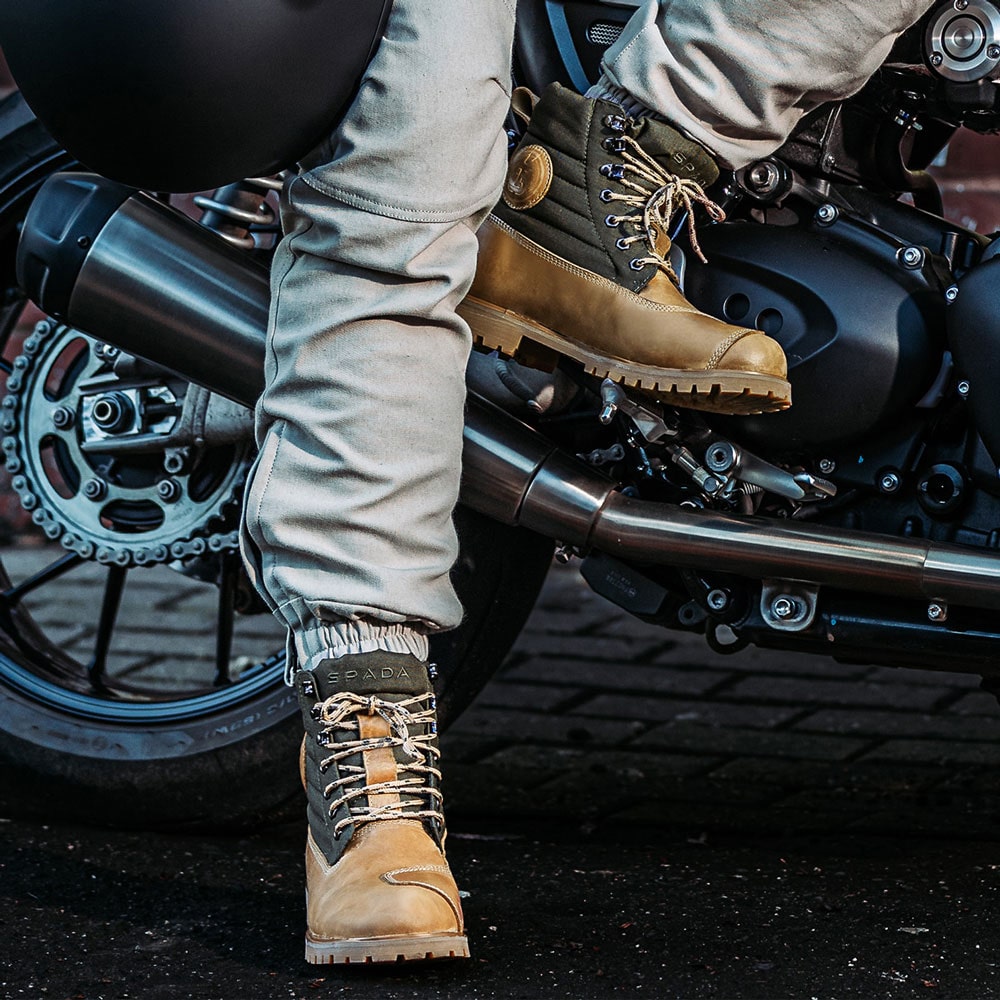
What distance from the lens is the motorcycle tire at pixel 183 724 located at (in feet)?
5.60

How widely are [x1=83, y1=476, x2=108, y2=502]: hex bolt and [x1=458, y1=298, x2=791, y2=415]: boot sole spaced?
1.94 feet

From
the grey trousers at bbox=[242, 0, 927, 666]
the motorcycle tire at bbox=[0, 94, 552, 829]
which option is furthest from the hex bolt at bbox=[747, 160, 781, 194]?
the motorcycle tire at bbox=[0, 94, 552, 829]

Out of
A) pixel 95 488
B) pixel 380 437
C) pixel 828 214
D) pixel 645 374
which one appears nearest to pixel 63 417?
pixel 95 488

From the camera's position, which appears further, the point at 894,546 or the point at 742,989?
the point at 894,546

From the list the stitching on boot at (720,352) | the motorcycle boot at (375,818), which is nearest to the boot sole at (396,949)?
the motorcycle boot at (375,818)

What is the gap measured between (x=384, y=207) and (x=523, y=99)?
0.25 metres

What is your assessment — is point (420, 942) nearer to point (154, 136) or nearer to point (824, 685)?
point (154, 136)

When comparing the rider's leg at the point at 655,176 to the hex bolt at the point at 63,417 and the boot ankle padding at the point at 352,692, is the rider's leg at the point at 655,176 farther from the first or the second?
the hex bolt at the point at 63,417

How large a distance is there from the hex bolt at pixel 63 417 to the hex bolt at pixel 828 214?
873 millimetres

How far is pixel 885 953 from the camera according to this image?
52.2 inches

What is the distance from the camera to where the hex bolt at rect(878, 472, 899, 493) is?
4.65 feet

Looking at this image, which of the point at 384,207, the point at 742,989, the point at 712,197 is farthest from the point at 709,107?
the point at 742,989

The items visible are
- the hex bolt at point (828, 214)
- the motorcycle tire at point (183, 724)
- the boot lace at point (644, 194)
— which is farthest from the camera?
the motorcycle tire at point (183, 724)

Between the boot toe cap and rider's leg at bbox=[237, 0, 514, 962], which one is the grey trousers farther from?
the boot toe cap
